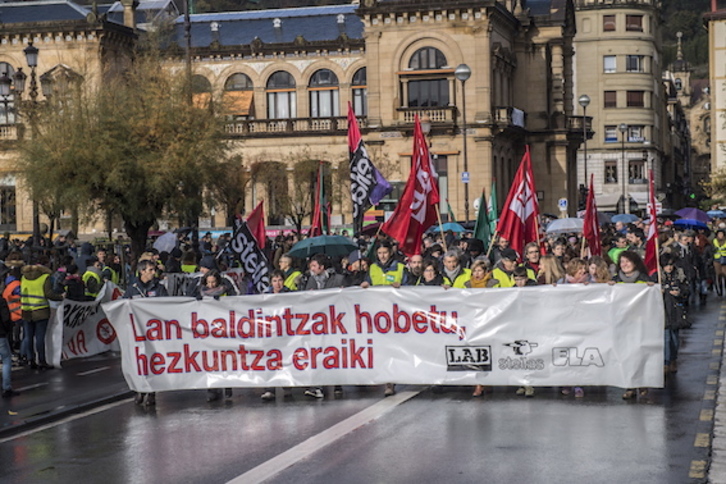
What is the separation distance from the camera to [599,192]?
97688 millimetres

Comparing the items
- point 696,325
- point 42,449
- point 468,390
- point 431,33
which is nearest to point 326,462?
→ point 42,449

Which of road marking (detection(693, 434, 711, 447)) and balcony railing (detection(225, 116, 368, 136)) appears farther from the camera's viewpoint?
balcony railing (detection(225, 116, 368, 136))

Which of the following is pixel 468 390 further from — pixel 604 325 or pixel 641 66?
pixel 641 66

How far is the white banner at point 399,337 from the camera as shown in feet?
46.9

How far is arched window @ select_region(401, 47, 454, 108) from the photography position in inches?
2404

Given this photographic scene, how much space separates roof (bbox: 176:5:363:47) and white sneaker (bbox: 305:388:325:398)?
179 feet

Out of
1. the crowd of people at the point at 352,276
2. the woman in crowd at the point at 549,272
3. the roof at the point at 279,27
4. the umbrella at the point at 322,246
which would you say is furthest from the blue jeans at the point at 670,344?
the roof at the point at 279,27

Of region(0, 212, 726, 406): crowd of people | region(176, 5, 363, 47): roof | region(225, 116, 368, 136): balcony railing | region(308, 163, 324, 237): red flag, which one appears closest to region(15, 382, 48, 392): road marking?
region(0, 212, 726, 406): crowd of people

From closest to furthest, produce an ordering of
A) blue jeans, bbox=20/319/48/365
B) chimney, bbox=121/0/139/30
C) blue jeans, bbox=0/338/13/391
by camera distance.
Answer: blue jeans, bbox=0/338/13/391
blue jeans, bbox=20/319/48/365
chimney, bbox=121/0/139/30

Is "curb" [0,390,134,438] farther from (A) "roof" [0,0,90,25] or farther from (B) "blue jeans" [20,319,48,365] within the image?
(A) "roof" [0,0,90,25]

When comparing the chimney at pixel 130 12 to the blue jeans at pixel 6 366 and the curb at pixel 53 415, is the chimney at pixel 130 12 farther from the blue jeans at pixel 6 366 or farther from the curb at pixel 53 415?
the curb at pixel 53 415

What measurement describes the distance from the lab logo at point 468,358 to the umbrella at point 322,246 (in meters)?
10.7

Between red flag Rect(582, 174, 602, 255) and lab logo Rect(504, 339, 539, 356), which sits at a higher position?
red flag Rect(582, 174, 602, 255)

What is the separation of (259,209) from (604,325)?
5.95 m
